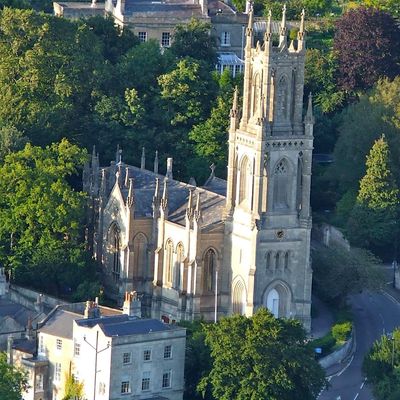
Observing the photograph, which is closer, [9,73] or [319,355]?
[319,355]

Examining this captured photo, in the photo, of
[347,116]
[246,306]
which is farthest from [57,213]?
[347,116]

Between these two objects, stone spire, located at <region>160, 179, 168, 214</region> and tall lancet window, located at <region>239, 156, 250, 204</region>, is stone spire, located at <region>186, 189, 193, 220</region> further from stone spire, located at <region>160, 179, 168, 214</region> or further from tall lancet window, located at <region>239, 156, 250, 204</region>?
tall lancet window, located at <region>239, 156, 250, 204</region>

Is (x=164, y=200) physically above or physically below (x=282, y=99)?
below

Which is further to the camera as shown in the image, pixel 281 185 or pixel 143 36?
pixel 143 36

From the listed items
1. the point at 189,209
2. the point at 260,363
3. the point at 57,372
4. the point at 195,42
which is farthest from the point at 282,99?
the point at 195,42

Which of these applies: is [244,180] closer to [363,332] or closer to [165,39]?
[363,332]

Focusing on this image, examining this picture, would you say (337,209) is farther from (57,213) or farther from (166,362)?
(166,362)
